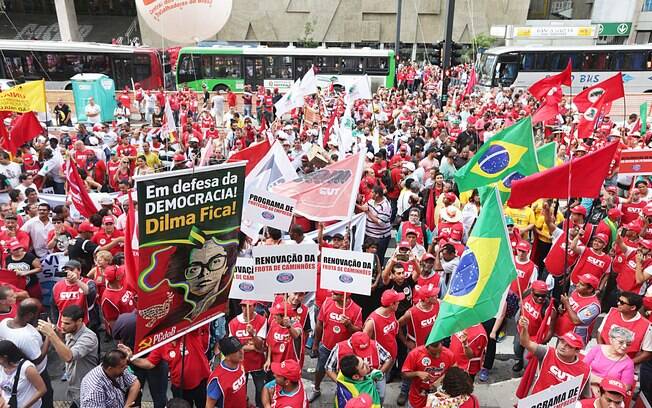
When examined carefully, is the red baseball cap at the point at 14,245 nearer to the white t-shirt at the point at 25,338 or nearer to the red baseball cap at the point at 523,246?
the white t-shirt at the point at 25,338

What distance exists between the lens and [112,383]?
3963mm

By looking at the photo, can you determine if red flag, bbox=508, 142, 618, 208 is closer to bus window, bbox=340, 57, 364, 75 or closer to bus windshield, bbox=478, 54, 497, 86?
bus windshield, bbox=478, 54, 497, 86

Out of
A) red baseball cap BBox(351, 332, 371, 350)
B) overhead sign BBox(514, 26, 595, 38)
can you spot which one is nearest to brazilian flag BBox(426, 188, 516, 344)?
red baseball cap BBox(351, 332, 371, 350)

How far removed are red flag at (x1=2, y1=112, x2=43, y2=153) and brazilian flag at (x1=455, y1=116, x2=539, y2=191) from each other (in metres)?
8.52

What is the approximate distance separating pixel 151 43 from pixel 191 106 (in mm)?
29193

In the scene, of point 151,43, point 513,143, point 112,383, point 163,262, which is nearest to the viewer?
point 163,262

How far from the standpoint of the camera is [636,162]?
7.06 meters

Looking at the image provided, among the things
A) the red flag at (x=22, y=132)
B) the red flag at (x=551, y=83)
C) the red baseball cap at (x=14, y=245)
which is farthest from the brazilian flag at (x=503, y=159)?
the red flag at (x=22, y=132)

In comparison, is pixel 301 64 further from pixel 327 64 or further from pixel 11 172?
pixel 11 172

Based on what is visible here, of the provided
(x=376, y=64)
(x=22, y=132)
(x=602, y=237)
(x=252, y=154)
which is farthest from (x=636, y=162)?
(x=376, y=64)

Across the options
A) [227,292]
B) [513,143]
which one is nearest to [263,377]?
[227,292]

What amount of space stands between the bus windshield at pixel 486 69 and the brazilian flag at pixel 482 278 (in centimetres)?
2514

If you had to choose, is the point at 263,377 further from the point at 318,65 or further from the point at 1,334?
the point at 318,65

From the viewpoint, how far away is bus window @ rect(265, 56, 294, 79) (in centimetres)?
2784
